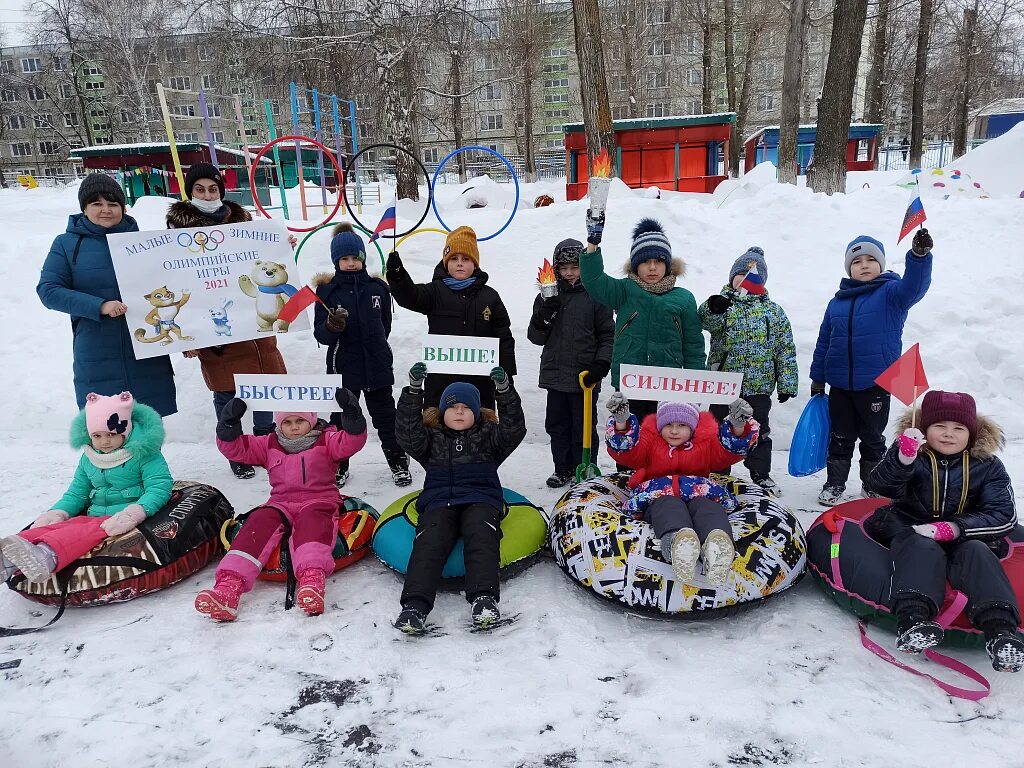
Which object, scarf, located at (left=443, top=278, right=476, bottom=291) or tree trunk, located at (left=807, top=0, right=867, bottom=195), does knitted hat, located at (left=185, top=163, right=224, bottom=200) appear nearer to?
scarf, located at (left=443, top=278, right=476, bottom=291)

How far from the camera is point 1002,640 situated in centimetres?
259

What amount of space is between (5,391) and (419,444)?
5.59 m

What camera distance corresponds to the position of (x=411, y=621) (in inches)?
119

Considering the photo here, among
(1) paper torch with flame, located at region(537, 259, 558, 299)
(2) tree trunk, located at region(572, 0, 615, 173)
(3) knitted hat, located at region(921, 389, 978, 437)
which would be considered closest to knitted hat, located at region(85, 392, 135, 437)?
(1) paper torch with flame, located at region(537, 259, 558, 299)

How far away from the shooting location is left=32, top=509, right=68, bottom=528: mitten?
11.5ft

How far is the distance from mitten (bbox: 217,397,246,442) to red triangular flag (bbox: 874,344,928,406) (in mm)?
3525

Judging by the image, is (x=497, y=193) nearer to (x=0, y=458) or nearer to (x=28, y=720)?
(x=0, y=458)

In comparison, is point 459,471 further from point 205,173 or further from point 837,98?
point 837,98

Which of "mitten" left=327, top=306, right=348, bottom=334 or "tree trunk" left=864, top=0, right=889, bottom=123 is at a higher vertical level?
"tree trunk" left=864, top=0, right=889, bottom=123

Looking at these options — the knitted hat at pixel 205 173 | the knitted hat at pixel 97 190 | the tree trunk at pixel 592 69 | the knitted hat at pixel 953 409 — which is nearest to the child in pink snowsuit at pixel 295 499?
the knitted hat at pixel 97 190

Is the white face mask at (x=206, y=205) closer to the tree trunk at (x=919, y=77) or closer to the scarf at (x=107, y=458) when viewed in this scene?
the scarf at (x=107, y=458)

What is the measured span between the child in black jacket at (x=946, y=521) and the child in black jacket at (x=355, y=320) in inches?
131

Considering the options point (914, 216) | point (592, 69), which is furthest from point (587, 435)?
point (592, 69)

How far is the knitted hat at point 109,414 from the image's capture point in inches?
141
